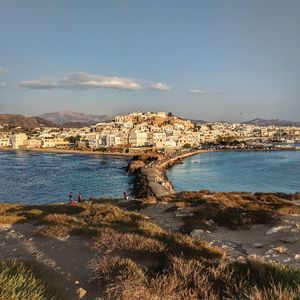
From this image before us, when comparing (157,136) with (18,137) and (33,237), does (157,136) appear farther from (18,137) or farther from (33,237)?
(33,237)

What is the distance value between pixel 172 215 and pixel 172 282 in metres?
11.6

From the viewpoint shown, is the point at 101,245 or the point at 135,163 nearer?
the point at 101,245

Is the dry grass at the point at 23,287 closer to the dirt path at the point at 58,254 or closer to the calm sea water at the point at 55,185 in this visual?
the dirt path at the point at 58,254

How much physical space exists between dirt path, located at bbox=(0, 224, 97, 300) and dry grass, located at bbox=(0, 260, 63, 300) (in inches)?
15.1

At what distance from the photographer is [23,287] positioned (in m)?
4.94

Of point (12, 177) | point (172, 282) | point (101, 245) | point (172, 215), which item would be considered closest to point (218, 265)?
point (172, 282)

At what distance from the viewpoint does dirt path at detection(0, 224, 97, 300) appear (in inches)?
245

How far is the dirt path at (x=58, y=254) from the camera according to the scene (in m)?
6.23

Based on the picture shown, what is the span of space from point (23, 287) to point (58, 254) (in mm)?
3156

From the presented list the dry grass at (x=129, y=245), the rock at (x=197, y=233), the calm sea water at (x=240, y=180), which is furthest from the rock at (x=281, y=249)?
the calm sea water at (x=240, y=180)

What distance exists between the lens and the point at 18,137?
161375 mm

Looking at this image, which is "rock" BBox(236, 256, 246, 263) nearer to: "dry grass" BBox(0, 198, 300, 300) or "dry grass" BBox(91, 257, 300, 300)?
"dry grass" BBox(0, 198, 300, 300)

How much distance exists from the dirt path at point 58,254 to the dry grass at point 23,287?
0.38 m

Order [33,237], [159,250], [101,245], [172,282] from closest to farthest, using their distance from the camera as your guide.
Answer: [172,282] < [159,250] < [101,245] < [33,237]
